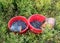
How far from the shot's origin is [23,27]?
136 inches

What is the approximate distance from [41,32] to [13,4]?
2.57 feet

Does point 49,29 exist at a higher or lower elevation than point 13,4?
lower

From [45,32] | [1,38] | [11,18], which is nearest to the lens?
[45,32]

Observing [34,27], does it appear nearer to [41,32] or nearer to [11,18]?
[41,32]

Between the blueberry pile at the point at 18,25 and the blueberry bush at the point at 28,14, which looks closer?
the blueberry bush at the point at 28,14

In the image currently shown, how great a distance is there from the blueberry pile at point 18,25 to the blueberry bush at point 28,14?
0.10 m

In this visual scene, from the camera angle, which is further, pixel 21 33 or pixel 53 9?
pixel 53 9

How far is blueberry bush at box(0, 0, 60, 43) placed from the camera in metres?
3.23

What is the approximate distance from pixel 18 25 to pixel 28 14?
28cm

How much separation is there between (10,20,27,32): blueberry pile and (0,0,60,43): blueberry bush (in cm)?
10

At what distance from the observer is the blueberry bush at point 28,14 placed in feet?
10.6

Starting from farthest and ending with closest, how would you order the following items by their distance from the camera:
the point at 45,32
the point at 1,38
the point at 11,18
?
the point at 11,18
the point at 1,38
the point at 45,32

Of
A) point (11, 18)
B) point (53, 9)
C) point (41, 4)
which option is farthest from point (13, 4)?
point (53, 9)

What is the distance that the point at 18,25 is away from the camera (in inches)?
138
